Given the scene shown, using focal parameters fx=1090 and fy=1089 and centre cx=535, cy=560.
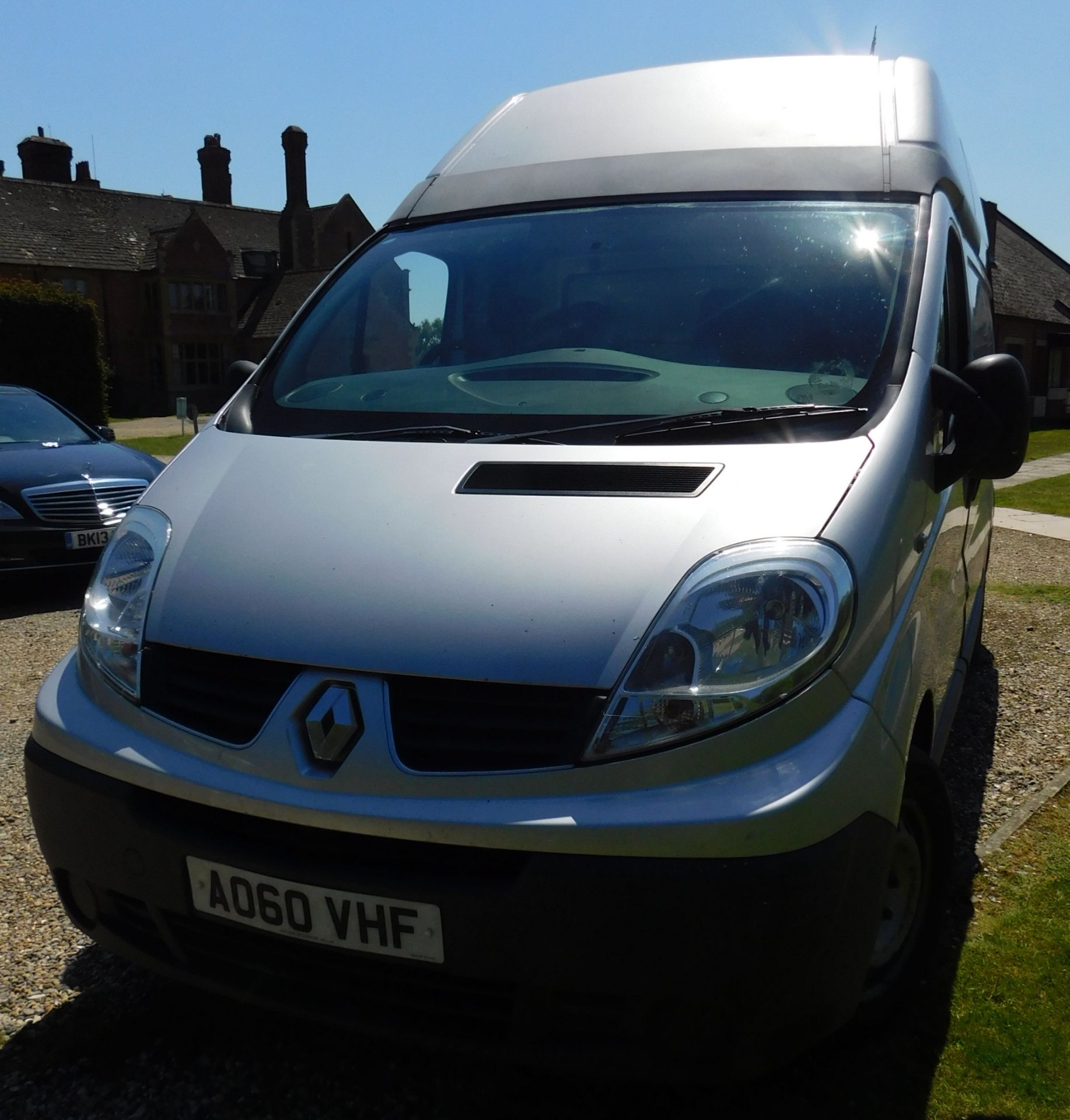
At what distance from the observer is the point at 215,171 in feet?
216

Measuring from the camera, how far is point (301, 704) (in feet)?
6.44

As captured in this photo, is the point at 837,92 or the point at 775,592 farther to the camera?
the point at 837,92

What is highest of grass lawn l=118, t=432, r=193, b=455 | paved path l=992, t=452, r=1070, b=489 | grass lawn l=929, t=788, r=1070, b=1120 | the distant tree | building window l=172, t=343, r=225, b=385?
the distant tree

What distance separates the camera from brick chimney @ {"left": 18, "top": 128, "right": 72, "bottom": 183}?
5638 centimetres

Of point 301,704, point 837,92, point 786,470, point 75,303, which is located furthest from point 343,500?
point 75,303

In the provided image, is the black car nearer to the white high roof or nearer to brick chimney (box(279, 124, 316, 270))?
the white high roof

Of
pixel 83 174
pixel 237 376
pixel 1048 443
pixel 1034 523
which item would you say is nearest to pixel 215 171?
pixel 83 174

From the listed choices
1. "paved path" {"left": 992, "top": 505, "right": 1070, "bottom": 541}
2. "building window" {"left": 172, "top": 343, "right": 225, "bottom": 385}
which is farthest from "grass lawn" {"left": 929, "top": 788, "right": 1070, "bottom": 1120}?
"building window" {"left": 172, "top": 343, "right": 225, "bottom": 385}

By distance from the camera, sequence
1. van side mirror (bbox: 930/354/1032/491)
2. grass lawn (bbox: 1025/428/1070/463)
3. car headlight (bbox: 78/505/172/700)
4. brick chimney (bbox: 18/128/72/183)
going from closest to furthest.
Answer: car headlight (bbox: 78/505/172/700)
van side mirror (bbox: 930/354/1032/491)
grass lawn (bbox: 1025/428/1070/463)
brick chimney (bbox: 18/128/72/183)

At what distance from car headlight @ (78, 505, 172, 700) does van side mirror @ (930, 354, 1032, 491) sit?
1.75 meters

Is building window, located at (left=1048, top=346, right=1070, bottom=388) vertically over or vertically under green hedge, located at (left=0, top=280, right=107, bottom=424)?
under

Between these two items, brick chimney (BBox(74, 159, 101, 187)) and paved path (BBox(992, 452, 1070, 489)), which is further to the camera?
brick chimney (BBox(74, 159, 101, 187))

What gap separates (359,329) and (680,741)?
75.0 inches

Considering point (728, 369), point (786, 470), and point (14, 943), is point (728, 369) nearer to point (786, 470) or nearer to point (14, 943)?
point (786, 470)
